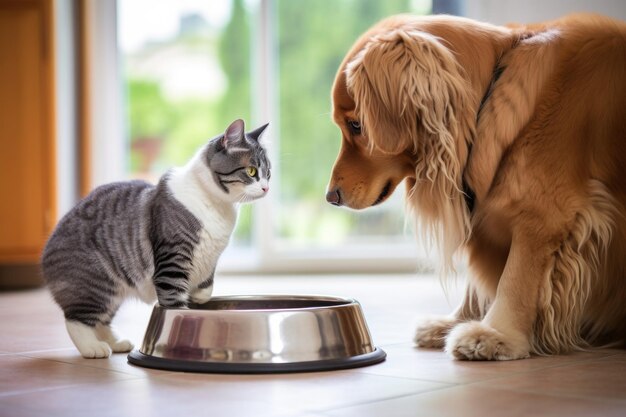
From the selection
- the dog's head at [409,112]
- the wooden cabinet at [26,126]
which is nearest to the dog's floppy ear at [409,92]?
the dog's head at [409,112]

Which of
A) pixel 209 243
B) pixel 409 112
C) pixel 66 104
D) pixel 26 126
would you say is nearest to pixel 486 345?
pixel 409 112

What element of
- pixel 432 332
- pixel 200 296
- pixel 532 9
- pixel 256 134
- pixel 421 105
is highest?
pixel 532 9

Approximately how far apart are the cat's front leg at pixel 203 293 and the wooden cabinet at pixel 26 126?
7.55 ft

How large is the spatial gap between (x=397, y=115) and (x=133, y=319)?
126 cm

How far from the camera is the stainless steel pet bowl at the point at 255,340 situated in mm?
1674

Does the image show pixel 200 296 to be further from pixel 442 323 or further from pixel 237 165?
pixel 442 323

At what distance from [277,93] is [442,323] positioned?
10.1 feet

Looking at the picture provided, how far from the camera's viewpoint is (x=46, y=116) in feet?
13.8

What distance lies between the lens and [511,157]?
1945 millimetres

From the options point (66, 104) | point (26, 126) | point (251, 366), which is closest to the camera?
point (251, 366)

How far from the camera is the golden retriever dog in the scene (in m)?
1.90

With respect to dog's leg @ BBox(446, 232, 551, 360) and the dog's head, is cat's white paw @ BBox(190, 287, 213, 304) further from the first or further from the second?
dog's leg @ BBox(446, 232, 551, 360)

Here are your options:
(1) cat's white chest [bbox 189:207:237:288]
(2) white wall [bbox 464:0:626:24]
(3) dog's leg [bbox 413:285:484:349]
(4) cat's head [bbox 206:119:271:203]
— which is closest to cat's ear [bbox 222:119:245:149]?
(4) cat's head [bbox 206:119:271:203]

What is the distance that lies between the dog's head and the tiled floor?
0.42 m
